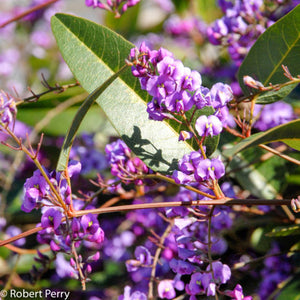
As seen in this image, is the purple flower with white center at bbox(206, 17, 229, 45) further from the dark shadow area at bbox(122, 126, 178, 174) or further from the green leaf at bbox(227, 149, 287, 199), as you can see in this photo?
the dark shadow area at bbox(122, 126, 178, 174)

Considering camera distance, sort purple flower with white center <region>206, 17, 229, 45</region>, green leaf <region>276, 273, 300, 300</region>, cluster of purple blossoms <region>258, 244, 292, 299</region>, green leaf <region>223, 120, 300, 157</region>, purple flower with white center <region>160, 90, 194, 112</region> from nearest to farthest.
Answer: green leaf <region>223, 120, 300, 157</region>, purple flower with white center <region>160, 90, 194, 112</region>, green leaf <region>276, 273, 300, 300</region>, cluster of purple blossoms <region>258, 244, 292, 299</region>, purple flower with white center <region>206, 17, 229, 45</region>

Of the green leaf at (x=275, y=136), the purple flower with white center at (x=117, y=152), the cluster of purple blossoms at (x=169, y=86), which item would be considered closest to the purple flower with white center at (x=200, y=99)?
the cluster of purple blossoms at (x=169, y=86)

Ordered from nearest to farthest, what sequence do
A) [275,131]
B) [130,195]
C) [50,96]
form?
1. [275,131]
2. [130,195]
3. [50,96]

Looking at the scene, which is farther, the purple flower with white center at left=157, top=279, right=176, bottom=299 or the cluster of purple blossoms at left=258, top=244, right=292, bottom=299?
the cluster of purple blossoms at left=258, top=244, right=292, bottom=299

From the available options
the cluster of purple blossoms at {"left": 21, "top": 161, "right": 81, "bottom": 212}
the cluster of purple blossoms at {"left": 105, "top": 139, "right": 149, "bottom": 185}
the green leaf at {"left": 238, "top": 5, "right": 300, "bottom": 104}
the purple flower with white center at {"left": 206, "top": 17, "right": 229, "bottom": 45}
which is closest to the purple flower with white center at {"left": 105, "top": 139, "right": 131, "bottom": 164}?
the cluster of purple blossoms at {"left": 105, "top": 139, "right": 149, "bottom": 185}

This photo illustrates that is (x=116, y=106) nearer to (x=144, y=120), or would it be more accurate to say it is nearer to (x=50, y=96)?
(x=144, y=120)

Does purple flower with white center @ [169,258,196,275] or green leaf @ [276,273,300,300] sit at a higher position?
purple flower with white center @ [169,258,196,275]

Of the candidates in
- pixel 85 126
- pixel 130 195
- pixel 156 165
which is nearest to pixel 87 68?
pixel 156 165
